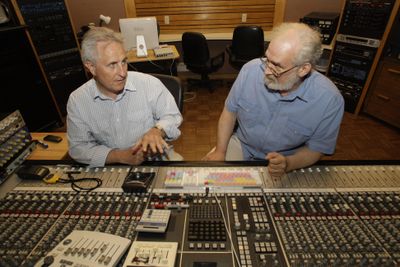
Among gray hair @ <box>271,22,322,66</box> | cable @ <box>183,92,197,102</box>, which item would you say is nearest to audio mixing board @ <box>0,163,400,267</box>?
gray hair @ <box>271,22,322,66</box>

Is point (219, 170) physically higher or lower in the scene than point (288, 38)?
lower

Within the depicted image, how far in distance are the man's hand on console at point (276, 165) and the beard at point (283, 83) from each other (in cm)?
45

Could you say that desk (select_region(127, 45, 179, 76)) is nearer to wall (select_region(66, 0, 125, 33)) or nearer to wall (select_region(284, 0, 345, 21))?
wall (select_region(66, 0, 125, 33))

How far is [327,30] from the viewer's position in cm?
361

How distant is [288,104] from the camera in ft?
4.65

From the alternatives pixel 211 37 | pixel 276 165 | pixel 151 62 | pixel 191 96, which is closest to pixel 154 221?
pixel 276 165

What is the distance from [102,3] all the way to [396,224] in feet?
15.4

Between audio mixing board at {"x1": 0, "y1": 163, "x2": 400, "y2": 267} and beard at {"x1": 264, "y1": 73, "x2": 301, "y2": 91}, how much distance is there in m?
0.46

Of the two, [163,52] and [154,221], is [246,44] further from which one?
[154,221]

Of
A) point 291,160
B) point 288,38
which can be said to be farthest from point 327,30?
point 291,160

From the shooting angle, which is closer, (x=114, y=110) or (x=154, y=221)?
(x=154, y=221)

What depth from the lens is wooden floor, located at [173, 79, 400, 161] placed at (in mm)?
2799

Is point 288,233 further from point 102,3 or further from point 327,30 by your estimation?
point 102,3

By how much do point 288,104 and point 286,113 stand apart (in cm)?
5
